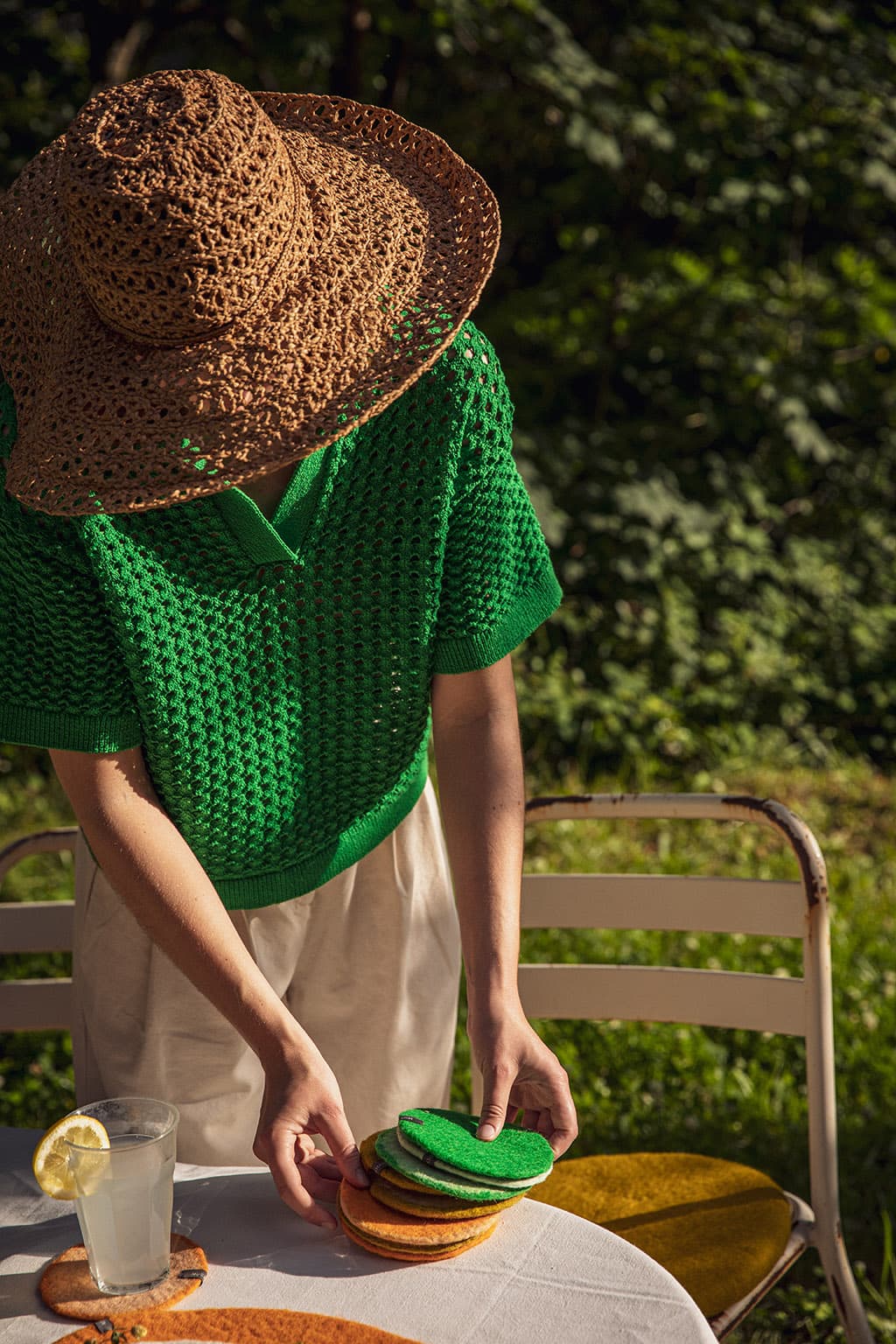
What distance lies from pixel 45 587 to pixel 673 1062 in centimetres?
233

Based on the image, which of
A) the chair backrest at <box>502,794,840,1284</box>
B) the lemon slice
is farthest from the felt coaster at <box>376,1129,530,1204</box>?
the chair backrest at <box>502,794,840,1284</box>

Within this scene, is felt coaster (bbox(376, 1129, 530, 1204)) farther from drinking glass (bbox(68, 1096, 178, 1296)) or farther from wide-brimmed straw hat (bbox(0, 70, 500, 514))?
wide-brimmed straw hat (bbox(0, 70, 500, 514))

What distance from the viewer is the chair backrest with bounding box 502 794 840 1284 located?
1.71 m

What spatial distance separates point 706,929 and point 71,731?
1.03 metres

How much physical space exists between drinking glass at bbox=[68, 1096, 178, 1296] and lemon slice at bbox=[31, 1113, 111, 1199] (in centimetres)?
4

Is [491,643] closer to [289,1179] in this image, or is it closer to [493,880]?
[493,880]

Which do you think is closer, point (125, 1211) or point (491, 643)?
point (125, 1211)

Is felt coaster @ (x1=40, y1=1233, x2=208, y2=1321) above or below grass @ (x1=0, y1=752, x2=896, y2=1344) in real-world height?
above

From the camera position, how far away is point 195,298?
110 cm

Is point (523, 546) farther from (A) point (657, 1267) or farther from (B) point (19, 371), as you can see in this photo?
(A) point (657, 1267)

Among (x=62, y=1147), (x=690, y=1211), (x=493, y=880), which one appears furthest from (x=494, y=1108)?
(x=690, y=1211)

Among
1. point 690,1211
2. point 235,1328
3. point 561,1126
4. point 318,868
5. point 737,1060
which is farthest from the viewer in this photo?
point 737,1060

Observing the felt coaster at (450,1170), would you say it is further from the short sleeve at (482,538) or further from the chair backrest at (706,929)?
the chair backrest at (706,929)

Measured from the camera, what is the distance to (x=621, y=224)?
517cm
